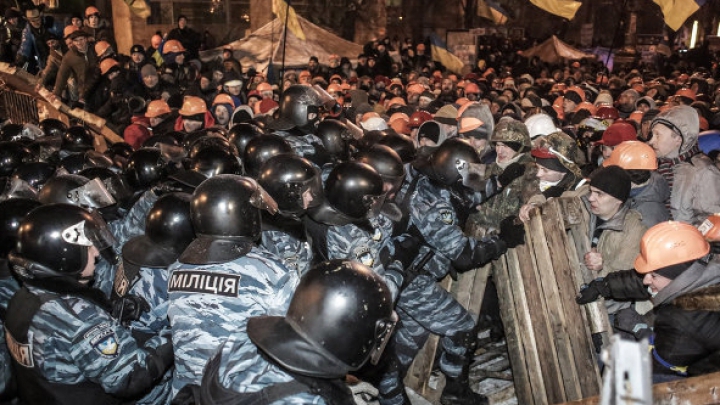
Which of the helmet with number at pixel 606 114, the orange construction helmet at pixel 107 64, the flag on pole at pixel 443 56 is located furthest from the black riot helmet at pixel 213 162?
the flag on pole at pixel 443 56

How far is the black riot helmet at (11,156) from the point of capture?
22.1 ft

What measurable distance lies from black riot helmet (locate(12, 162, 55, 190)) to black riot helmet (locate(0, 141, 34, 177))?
777 mm

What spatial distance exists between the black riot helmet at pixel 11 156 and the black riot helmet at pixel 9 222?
2785 millimetres

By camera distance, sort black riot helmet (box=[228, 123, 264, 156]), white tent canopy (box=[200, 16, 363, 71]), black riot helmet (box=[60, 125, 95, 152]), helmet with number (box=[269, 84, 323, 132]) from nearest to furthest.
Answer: black riot helmet (box=[228, 123, 264, 156]) < helmet with number (box=[269, 84, 323, 132]) < black riot helmet (box=[60, 125, 95, 152]) < white tent canopy (box=[200, 16, 363, 71])

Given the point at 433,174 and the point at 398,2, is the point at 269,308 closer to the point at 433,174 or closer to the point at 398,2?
the point at 433,174

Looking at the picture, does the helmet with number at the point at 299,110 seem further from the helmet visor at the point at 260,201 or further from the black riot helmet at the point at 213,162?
the helmet visor at the point at 260,201

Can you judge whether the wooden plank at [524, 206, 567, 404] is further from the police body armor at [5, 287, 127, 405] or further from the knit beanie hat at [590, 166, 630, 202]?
the police body armor at [5, 287, 127, 405]

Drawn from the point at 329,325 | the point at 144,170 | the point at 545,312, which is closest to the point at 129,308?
the point at 329,325

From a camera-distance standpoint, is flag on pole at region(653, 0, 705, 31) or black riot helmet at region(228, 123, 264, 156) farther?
flag on pole at region(653, 0, 705, 31)

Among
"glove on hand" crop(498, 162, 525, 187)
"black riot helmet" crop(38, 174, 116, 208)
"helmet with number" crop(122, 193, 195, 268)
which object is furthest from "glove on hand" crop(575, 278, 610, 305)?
"black riot helmet" crop(38, 174, 116, 208)

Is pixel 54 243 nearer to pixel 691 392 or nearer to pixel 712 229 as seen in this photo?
pixel 691 392

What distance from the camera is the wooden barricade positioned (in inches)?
180

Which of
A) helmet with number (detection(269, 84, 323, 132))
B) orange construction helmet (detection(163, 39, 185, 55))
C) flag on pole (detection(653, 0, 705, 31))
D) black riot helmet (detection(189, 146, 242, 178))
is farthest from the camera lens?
orange construction helmet (detection(163, 39, 185, 55))

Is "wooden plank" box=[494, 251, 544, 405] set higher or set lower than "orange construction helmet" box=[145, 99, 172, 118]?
lower
